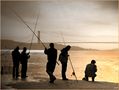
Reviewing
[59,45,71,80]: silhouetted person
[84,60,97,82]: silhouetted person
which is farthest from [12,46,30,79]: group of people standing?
[84,60,97,82]: silhouetted person

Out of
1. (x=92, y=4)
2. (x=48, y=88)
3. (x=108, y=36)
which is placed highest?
(x=92, y=4)

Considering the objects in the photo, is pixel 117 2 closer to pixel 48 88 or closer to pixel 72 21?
pixel 72 21

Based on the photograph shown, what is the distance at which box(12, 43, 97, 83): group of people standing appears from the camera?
5.43 metres

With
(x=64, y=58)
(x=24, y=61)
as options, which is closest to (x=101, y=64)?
(x=64, y=58)

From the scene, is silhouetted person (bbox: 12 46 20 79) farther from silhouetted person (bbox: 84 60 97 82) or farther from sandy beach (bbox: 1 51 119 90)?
silhouetted person (bbox: 84 60 97 82)

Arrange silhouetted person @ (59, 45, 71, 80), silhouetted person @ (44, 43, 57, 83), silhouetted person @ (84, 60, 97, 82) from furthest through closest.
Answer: silhouetted person @ (84, 60, 97, 82), silhouetted person @ (59, 45, 71, 80), silhouetted person @ (44, 43, 57, 83)

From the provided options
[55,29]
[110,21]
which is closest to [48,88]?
[55,29]

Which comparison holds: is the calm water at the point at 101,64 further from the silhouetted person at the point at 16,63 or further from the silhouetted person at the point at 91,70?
the silhouetted person at the point at 16,63

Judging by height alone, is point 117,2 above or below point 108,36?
above

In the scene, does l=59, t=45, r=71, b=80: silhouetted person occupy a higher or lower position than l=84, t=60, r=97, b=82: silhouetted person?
higher

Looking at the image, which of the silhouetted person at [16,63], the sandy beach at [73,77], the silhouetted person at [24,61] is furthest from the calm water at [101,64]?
the silhouetted person at [16,63]

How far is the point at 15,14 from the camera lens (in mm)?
5523

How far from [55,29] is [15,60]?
26.8 inches

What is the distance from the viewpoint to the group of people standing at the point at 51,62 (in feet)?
17.8
